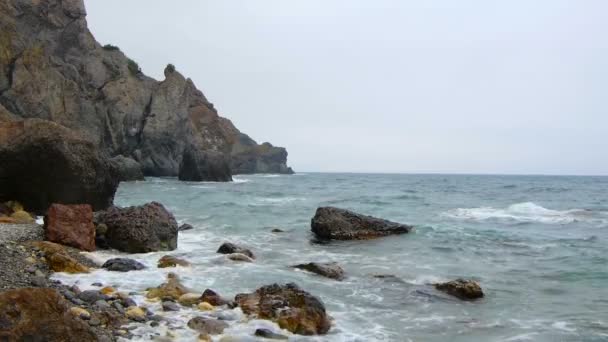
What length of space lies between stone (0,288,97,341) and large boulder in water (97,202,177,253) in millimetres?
7563

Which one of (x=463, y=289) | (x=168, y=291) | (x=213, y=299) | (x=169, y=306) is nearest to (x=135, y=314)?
(x=169, y=306)

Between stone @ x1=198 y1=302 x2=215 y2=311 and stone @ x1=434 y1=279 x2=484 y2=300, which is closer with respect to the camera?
stone @ x1=198 y1=302 x2=215 y2=311

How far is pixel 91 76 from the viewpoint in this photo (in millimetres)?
62562

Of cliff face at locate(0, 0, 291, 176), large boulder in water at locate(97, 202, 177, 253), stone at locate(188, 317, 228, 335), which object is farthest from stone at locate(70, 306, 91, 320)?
cliff face at locate(0, 0, 291, 176)

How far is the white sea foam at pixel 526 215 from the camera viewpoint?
2641cm

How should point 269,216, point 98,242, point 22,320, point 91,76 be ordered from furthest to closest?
1. point 91,76
2. point 269,216
3. point 98,242
4. point 22,320

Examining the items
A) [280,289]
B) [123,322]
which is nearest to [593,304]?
[280,289]

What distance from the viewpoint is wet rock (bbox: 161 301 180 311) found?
8323mm

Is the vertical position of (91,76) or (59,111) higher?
(91,76)

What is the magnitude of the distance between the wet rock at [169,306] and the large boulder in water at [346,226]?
401 inches

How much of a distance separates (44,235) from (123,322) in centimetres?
587

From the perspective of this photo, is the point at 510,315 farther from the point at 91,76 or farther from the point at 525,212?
the point at 91,76

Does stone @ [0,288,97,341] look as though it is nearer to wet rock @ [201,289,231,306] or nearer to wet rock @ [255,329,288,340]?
wet rock @ [255,329,288,340]

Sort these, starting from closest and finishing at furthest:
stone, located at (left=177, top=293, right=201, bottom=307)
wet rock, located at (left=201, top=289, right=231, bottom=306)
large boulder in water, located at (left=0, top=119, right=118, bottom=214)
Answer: stone, located at (left=177, top=293, right=201, bottom=307) → wet rock, located at (left=201, top=289, right=231, bottom=306) → large boulder in water, located at (left=0, top=119, right=118, bottom=214)
